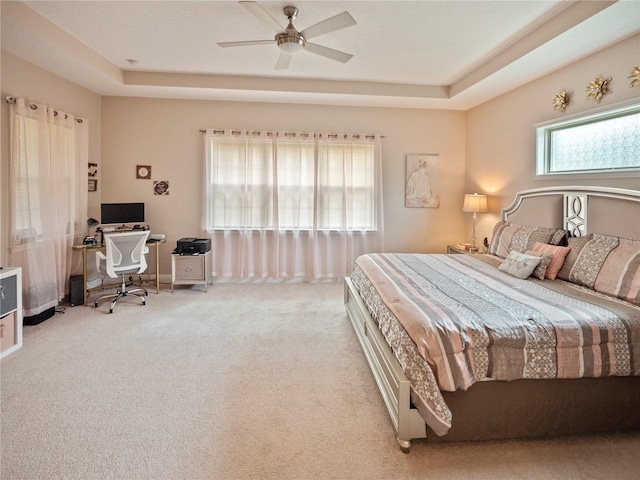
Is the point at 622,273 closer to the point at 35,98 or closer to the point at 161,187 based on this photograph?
the point at 161,187

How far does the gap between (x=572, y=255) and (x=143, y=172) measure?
5.26 meters

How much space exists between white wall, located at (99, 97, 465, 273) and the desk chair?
3.23 ft

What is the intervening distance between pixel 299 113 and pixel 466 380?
4376mm

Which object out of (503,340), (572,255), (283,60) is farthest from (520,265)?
(283,60)

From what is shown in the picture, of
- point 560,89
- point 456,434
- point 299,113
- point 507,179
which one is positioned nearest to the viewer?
point 456,434

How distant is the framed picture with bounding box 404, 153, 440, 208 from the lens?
5.24 metres

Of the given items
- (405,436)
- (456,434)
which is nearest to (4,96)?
(405,436)

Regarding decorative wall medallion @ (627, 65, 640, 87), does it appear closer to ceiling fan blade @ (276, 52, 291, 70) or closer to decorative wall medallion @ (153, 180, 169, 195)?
ceiling fan blade @ (276, 52, 291, 70)

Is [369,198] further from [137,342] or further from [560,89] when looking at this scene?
[137,342]

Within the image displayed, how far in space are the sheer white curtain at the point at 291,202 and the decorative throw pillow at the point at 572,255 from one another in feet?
8.69

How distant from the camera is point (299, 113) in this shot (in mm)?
5016

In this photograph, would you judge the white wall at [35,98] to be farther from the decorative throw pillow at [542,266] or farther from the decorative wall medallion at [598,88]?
the decorative wall medallion at [598,88]

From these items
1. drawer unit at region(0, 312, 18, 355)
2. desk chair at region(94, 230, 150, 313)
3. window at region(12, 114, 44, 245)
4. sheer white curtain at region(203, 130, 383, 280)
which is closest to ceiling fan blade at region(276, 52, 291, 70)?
sheer white curtain at region(203, 130, 383, 280)

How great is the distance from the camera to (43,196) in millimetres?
3580
